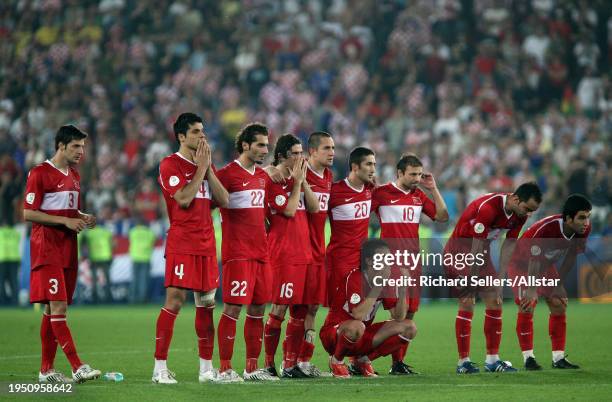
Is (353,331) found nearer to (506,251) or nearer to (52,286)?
(506,251)

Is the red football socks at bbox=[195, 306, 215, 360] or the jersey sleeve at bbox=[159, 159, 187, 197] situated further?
the red football socks at bbox=[195, 306, 215, 360]

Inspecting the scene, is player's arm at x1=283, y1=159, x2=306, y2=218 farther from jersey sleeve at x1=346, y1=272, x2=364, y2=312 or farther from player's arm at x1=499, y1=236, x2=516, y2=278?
player's arm at x1=499, y1=236, x2=516, y2=278

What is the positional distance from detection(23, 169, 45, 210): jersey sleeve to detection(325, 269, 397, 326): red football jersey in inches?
120

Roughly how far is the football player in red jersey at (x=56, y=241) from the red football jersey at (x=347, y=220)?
8.12 feet

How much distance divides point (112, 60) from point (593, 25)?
11794 mm

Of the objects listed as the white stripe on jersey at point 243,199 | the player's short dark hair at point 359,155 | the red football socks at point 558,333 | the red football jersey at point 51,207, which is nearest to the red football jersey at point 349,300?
the player's short dark hair at point 359,155

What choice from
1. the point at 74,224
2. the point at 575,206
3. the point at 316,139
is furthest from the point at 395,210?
the point at 74,224

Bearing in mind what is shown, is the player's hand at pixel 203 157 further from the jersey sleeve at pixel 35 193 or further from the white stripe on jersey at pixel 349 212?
the white stripe on jersey at pixel 349 212

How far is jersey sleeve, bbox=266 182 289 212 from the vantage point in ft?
36.0

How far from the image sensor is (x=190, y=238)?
33.0ft

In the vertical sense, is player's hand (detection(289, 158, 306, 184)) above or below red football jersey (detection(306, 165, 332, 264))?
above

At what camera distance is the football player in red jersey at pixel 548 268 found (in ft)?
38.3

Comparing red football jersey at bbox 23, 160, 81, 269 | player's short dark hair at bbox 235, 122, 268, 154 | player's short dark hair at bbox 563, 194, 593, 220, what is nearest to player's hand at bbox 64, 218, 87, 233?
red football jersey at bbox 23, 160, 81, 269

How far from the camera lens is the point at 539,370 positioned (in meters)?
11.5
